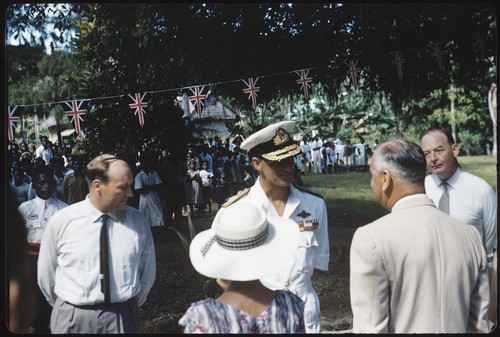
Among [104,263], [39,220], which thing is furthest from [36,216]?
[104,263]

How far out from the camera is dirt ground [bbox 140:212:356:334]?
495cm

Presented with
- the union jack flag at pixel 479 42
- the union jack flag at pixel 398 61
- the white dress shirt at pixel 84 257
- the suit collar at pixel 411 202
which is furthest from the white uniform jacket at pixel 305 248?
the union jack flag at pixel 479 42

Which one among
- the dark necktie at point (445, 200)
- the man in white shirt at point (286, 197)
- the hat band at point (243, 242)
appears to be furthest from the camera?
the dark necktie at point (445, 200)

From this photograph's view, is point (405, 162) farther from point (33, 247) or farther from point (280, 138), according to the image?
point (33, 247)

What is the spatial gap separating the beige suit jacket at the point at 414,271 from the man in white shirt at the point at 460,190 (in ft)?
4.12

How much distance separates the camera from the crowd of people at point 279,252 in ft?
5.99

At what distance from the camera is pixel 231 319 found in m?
1.71

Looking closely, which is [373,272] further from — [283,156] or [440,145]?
[440,145]

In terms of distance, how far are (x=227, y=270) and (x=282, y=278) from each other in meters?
1.33

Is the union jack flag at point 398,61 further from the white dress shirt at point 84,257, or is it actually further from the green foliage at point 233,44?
the white dress shirt at point 84,257

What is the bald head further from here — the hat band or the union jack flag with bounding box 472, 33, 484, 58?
the union jack flag with bounding box 472, 33, 484, 58

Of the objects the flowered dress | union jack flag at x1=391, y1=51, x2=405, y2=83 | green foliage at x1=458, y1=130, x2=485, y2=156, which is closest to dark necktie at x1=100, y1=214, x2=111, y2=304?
the flowered dress

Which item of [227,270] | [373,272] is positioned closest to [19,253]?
[227,270]

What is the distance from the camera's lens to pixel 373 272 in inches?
77.5
